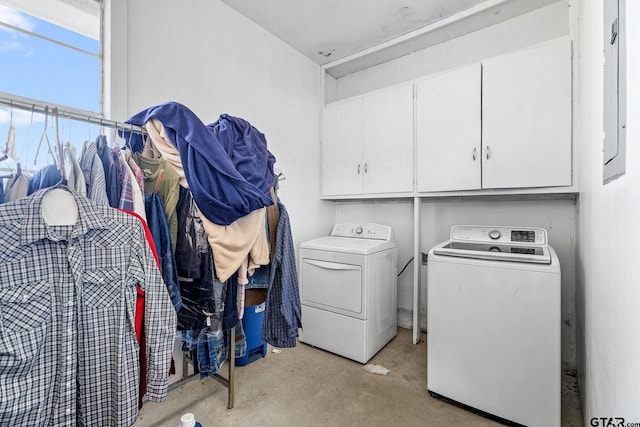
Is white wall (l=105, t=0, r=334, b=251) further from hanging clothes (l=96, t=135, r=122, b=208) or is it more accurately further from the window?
the window

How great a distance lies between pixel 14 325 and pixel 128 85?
141 cm

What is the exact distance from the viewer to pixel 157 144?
1.21m

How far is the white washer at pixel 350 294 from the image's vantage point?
212 centimetres

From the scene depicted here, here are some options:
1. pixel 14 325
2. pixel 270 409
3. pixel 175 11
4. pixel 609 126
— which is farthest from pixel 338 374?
pixel 175 11

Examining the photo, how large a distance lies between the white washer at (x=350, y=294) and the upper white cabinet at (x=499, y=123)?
2.41 ft

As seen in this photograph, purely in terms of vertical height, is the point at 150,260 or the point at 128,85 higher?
the point at 128,85

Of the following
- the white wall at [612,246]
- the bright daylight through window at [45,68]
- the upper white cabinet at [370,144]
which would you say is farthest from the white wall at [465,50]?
the bright daylight through window at [45,68]

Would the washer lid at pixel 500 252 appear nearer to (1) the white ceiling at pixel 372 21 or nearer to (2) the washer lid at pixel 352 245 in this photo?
(2) the washer lid at pixel 352 245

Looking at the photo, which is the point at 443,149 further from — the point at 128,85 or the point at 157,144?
the point at 128,85

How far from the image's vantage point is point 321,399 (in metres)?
1.75

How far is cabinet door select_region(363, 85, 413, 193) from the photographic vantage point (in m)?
2.44

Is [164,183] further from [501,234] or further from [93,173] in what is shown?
[501,234]

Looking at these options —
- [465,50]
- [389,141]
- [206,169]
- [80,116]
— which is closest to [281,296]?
[206,169]

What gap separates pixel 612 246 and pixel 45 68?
2.52 metres
